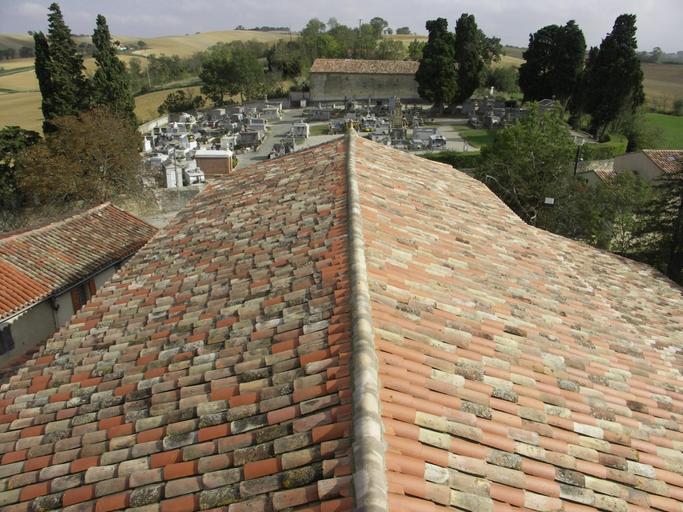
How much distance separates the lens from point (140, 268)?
765cm

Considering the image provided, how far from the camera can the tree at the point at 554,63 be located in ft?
162

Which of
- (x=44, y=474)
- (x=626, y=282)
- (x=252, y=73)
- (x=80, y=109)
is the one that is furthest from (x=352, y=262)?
(x=252, y=73)

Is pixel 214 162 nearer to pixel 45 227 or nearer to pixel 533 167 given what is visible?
pixel 45 227

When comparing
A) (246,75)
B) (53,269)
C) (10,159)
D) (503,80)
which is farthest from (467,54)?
(53,269)

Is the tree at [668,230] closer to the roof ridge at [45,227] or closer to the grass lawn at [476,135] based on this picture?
Answer: the roof ridge at [45,227]

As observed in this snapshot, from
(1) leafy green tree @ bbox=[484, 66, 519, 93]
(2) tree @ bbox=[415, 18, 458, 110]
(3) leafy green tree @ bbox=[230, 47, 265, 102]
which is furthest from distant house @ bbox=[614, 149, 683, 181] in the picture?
(3) leafy green tree @ bbox=[230, 47, 265, 102]

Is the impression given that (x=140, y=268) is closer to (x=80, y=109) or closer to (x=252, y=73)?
(x=80, y=109)

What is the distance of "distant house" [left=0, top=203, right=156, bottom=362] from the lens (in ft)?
43.3

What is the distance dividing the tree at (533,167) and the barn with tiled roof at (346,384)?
54.9 ft

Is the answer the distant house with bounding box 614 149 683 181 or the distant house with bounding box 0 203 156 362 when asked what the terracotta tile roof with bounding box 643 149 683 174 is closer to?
the distant house with bounding box 614 149 683 181

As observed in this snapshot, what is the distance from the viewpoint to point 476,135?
47031 millimetres

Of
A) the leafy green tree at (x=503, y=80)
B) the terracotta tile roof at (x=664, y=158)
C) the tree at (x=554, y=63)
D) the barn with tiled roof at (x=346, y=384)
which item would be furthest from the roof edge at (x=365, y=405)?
the leafy green tree at (x=503, y=80)

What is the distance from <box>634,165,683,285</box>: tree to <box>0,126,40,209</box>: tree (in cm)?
2772

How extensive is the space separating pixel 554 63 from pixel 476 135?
40.4ft
